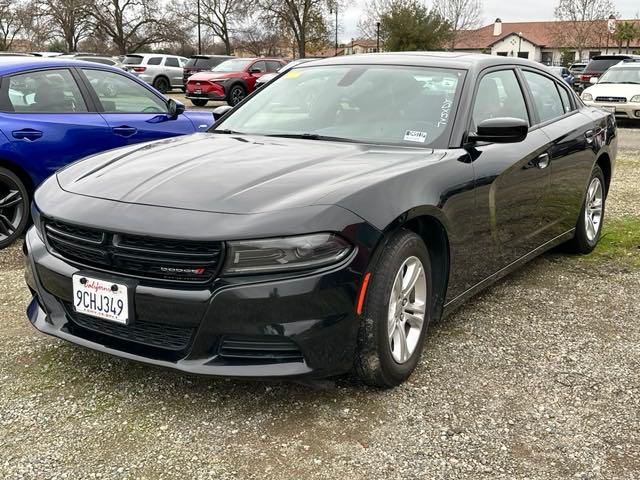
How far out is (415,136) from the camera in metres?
3.59

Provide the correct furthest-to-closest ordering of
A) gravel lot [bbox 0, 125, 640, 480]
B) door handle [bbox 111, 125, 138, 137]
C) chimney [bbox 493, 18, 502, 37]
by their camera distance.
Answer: chimney [bbox 493, 18, 502, 37] < door handle [bbox 111, 125, 138, 137] < gravel lot [bbox 0, 125, 640, 480]

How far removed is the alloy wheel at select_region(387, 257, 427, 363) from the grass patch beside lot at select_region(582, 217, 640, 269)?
8.67 ft

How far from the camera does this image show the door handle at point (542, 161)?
13.7 feet

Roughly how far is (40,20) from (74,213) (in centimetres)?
5258

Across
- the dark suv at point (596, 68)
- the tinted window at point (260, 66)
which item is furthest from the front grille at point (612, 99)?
the tinted window at point (260, 66)

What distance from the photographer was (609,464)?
255 cm

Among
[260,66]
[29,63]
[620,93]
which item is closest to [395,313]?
[29,63]

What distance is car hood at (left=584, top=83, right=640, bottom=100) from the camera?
15.6m

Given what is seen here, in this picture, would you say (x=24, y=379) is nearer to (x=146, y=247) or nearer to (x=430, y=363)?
(x=146, y=247)

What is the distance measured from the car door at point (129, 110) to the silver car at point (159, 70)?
68.8 feet

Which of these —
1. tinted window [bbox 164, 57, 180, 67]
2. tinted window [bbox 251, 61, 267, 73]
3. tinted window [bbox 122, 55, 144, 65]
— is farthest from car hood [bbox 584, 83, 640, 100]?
tinted window [bbox 122, 55, 144, 65]

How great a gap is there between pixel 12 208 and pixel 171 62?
24355 mm

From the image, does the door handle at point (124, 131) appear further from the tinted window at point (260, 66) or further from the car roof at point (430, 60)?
the tinted window at point (260, 66)

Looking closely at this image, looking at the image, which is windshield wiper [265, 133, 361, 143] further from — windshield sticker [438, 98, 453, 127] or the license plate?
the license plate
